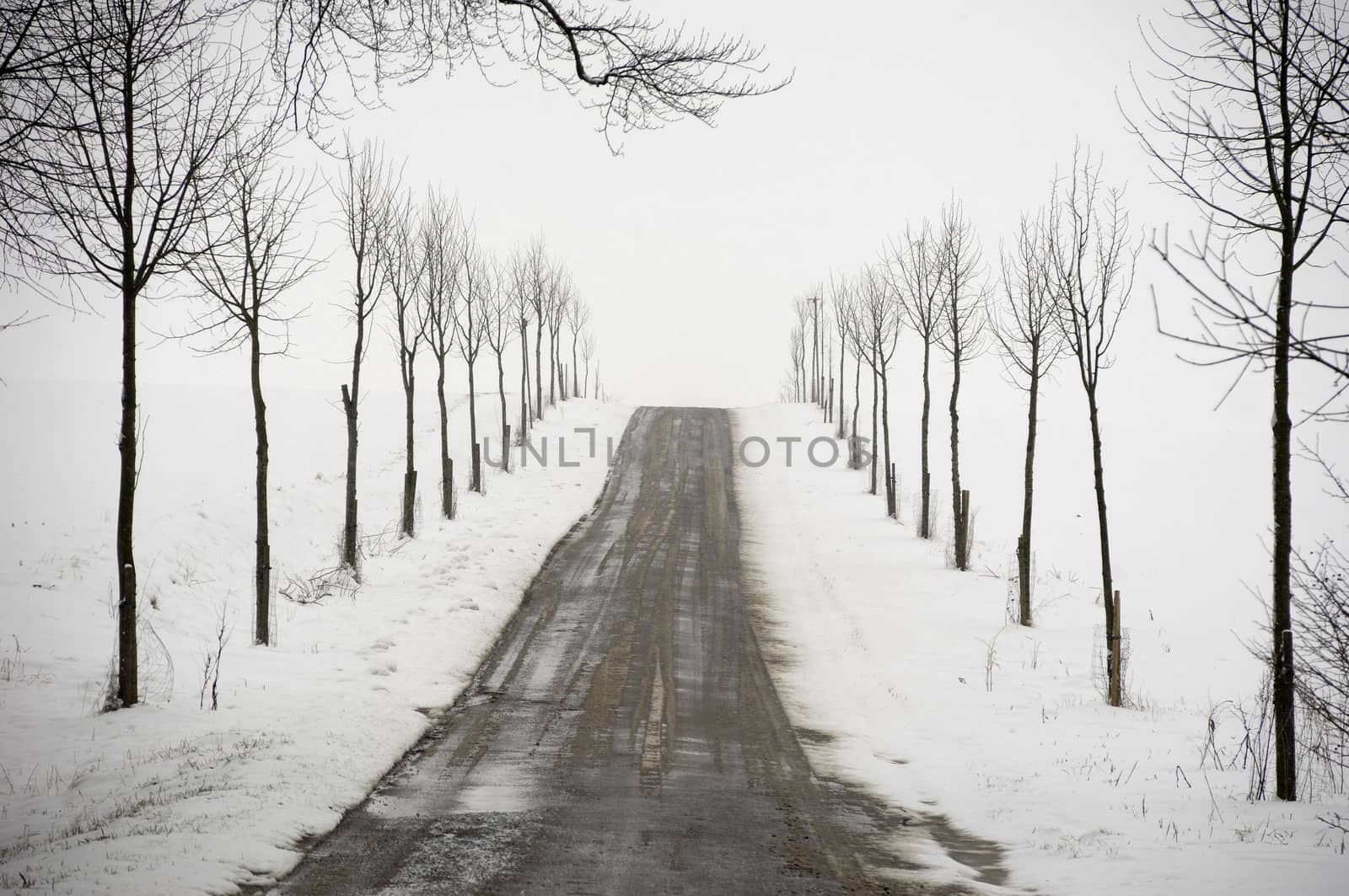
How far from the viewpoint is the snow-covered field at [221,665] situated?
565cm

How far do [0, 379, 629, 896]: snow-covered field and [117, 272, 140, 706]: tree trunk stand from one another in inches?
16.3

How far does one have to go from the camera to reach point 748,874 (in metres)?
5.53

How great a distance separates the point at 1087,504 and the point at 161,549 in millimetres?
31907

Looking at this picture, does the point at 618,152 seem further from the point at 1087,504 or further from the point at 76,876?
the point at 1087,504

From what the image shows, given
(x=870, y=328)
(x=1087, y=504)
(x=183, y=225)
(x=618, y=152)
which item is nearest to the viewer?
(x=618, y=152)

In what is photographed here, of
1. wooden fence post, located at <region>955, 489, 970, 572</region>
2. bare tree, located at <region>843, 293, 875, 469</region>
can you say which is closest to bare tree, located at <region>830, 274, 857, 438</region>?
bare tree, located at <region>843, 293, 875, 469</region>

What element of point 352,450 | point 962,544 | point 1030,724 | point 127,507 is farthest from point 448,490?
point 1030,724

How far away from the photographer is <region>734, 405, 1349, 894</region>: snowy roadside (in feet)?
19.7

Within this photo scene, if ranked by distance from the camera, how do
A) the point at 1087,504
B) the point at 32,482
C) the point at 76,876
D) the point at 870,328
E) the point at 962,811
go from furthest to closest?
the point at 1087,504 < the point at 870,328 < the point at 32,482 < the point at 962,811 < the point at 76,876

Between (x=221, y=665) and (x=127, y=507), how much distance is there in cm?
288

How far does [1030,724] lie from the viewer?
1020 centimetres

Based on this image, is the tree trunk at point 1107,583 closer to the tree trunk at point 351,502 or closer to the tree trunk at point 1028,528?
the tree trunk at point 1028,528

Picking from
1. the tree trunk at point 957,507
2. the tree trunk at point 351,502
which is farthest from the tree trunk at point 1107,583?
the tree trunk at point 351,502

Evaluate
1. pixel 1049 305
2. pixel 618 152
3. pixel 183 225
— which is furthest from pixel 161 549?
pixel 1049 305
